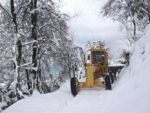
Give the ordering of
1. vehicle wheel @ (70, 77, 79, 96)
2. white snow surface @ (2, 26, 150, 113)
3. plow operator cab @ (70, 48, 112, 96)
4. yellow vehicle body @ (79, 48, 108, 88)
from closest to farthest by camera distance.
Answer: white snow surface @ (2, 26, 150, 113)
vehicle wheel @ (70, 77, 79, 96)
plow operator cab @ (70, 48, 112, 96)
yellow vehicle body @ (79, 48, 108, 88)

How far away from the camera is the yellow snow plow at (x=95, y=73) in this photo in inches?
822

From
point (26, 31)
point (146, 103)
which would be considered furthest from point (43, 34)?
point (146, 103)

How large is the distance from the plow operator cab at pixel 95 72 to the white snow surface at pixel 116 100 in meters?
1.17

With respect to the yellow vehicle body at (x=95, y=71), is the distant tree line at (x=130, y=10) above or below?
above

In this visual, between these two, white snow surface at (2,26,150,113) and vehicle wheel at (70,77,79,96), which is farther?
vehicle wheel at (70,77,79,96)

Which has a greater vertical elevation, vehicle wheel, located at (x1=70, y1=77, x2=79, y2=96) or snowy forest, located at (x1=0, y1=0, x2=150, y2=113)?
snowy forest, located at (x1=0, y1=0, x2=150, y2=113)

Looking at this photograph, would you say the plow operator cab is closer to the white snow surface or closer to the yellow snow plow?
the yellow snow plow

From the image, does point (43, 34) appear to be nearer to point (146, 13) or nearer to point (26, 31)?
Result: point (26, 31)

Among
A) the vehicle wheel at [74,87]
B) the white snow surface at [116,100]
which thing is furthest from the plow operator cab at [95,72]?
the white snow surface at [116,100]

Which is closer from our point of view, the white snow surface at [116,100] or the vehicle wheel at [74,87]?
the white snow surface at [116,100]

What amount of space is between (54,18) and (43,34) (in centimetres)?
225

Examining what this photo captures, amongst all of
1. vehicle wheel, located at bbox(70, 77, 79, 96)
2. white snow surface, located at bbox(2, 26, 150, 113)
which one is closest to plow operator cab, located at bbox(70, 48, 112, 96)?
vehicle wheel, located at bbox(70, 77, 79, 96)

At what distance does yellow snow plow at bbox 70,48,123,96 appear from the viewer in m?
20.9

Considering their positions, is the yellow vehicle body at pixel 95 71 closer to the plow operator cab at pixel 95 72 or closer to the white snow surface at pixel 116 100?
the plow operator cab at pixel 95 72
